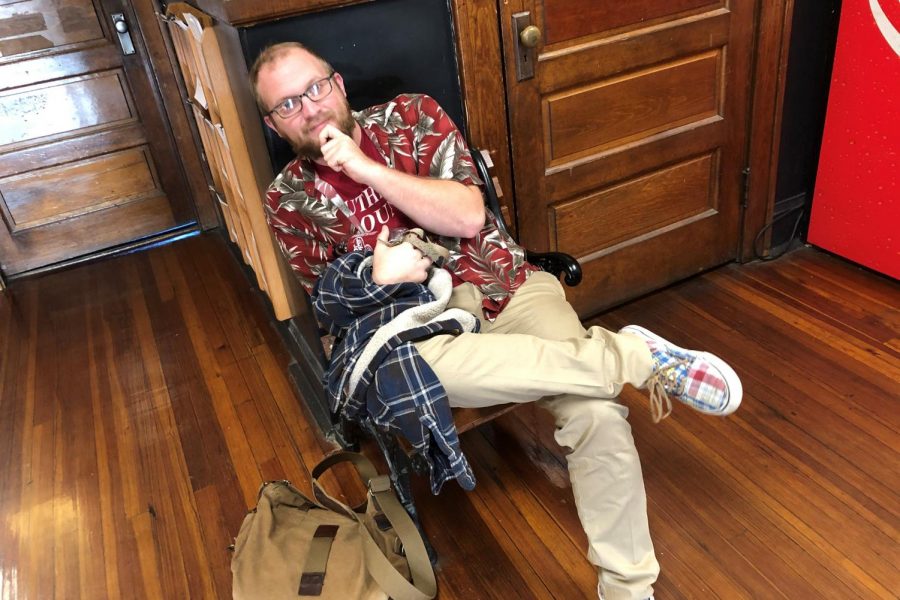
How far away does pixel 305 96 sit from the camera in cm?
146

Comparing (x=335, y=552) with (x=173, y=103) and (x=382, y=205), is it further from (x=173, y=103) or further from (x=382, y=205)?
(x=173, y=103)

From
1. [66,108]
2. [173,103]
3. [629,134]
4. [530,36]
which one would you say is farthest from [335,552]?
[66,108]

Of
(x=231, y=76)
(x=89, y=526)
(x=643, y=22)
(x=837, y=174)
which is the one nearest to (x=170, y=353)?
(x=89, y=526)

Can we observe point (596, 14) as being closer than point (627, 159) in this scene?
Yes

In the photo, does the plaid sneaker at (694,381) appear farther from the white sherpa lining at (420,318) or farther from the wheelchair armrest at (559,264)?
the white sherpa lining at (420,318)

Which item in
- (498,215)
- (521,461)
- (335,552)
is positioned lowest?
(521,461)

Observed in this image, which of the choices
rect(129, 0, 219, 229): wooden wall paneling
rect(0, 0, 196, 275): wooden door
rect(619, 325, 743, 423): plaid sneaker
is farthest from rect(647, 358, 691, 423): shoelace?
rect(0, 0, 196, 275): wooden door

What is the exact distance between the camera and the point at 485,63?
6.05ft

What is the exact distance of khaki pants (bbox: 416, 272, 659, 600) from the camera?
1344mm

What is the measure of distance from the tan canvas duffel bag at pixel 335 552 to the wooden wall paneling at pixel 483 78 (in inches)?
35.3

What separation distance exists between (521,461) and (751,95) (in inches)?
58.6

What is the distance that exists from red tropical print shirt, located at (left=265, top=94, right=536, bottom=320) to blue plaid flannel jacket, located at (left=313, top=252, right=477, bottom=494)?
126 millimetres

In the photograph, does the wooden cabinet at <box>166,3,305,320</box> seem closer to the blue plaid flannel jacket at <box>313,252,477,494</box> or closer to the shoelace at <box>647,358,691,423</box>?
the blue plaid flannel jacket at <box>313,252,477,494</box>

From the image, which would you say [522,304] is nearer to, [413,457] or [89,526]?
[413,457]
